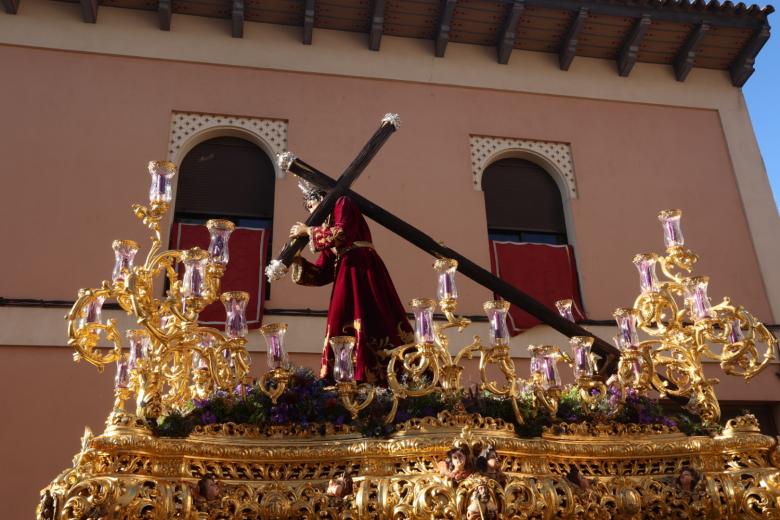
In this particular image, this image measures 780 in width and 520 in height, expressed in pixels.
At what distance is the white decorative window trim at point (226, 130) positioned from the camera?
7750mm

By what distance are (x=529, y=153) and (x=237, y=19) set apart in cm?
370

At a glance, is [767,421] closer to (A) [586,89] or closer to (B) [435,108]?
Result: (A) [586,89]

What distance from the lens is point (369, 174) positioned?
26.1 ft

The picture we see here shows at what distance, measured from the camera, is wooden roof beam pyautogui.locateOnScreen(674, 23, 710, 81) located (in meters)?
9.05

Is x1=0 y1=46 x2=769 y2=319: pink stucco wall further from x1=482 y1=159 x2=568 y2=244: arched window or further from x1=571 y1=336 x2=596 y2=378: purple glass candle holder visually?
x1=571 y1=336 x2=596 y2=378: purple glass candle holder

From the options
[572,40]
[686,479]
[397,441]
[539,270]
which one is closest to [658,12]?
[572,40]

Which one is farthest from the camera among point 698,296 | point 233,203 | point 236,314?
point 233,203

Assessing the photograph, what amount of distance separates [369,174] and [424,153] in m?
0.72

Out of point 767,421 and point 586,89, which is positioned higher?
point 586,89

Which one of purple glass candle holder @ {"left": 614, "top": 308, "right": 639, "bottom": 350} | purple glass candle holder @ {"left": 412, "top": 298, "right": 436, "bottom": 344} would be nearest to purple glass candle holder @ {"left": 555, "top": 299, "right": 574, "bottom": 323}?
purple glass candle holder @ {"left": 614, "top": 308, "right": 639, "bottom": 350}

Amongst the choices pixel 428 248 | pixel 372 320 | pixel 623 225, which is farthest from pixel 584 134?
pixel 372 320

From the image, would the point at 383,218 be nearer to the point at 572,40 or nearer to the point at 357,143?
the point at 357,143

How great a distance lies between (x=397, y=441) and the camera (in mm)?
3426

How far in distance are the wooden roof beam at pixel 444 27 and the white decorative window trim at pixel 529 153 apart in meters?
1.22
